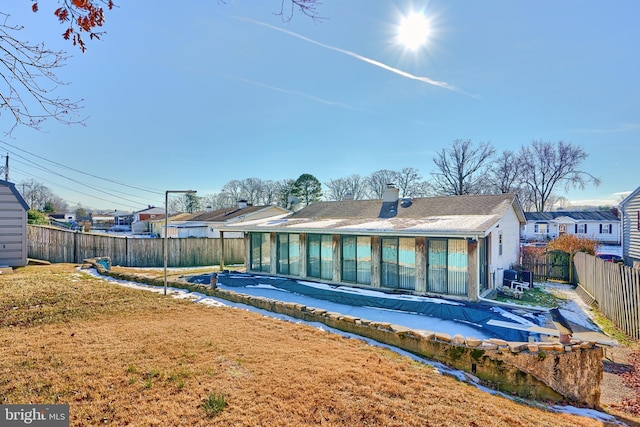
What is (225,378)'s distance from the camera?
3.87m

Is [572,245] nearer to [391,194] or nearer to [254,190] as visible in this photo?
[391,194]

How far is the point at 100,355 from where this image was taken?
14.8 ft

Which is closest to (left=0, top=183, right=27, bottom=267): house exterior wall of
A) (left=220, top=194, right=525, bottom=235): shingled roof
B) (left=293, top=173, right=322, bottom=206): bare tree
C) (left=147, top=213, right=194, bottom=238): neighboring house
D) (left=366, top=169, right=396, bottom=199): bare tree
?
(left=220, top=194, right=525, bottom=235): shingled roof

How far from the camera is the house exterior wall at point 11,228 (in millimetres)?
12719

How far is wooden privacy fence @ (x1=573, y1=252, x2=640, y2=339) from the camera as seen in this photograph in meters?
7.57

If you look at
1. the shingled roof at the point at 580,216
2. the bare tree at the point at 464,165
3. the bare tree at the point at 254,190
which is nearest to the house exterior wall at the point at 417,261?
the bare tree at the point at 464,165

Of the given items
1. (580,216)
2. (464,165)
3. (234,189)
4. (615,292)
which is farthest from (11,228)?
(580,216)

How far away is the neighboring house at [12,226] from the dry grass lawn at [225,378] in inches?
358

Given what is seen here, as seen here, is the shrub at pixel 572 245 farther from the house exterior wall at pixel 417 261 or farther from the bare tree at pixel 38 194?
the bare tree at pixel 38 194

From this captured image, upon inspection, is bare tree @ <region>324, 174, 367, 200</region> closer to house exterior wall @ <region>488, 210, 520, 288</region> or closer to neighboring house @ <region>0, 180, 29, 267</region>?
house exterior wall @ <region>488, 210, 520, 288</region>

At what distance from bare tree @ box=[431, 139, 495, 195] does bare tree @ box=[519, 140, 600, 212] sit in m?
5.70

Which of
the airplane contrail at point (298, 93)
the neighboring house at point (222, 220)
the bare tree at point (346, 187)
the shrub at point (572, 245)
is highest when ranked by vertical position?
the airplane contrail at point (298, 93)

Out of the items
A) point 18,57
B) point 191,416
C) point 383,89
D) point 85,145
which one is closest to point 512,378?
point 191,416

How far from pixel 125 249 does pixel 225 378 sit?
17192 mm
